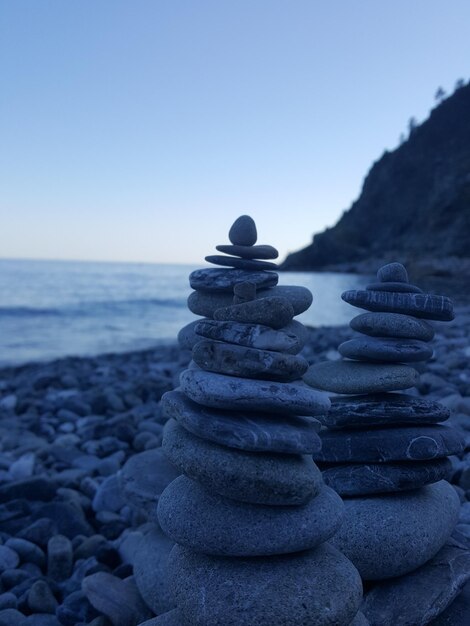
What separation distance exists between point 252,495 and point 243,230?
1.70m

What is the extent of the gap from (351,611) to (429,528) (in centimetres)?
87

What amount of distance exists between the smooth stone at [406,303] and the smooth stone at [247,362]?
45.4 inches

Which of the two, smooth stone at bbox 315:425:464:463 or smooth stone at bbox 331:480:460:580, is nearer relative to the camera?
smooth stone at bbox 331:480:460:580

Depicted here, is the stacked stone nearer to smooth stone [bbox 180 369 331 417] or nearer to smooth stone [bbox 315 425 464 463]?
smooth stone [bbox 315 425 464 463]

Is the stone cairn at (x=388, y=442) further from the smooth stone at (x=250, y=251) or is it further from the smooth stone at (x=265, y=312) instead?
the smooth stone at (x=265, y=312)

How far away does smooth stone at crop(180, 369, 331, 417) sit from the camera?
2.30 meters

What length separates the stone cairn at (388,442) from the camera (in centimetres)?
288

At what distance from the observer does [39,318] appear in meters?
24.0

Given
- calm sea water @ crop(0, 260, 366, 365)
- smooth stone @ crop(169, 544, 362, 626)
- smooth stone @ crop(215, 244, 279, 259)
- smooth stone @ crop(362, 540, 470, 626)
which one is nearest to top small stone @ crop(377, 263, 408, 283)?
smooth stone @ crop(215, 244, 279, 259)

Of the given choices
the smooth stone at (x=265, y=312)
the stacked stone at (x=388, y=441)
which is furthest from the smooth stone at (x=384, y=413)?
the smooth stone at (x=265, y=312)

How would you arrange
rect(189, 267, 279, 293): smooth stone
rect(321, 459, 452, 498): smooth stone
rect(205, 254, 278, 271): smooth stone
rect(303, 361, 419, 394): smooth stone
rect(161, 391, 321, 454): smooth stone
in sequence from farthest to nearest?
rect(205, 254, 278, 271): smooth stone → rect(189, 267, 279, 293): smooth stone → rect(303, 361, 419, 394): smooth stone → rect(321, 459, 452, 498): smooth stone → rect(161, 391, 321, 454): smooth stone

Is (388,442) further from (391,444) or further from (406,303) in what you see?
(406,303)

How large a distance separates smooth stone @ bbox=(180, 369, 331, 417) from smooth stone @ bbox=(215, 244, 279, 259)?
1290 millimetres

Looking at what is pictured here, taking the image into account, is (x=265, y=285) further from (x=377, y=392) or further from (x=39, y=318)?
(x=39, y=318)
